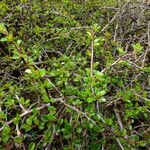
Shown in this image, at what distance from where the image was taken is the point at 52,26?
2.29 m

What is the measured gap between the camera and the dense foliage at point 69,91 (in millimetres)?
1379

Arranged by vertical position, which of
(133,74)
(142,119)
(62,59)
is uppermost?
(62,59)

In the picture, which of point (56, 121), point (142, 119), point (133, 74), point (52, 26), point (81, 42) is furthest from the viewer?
point (52, 26)

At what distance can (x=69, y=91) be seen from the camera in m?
1.50

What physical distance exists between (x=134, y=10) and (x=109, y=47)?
0.78m

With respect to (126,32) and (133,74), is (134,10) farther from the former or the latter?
(133,74)

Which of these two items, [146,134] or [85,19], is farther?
[85,19]

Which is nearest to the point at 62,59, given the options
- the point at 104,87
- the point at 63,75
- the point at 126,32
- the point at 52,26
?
the point at 63,75

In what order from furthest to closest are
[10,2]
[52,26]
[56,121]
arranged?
[10,2]
[52,26]
[56,121]

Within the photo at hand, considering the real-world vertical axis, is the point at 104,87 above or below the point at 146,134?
above

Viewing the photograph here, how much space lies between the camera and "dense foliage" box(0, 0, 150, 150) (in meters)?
1.38

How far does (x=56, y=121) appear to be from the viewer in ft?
4.59

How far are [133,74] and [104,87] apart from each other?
39cm

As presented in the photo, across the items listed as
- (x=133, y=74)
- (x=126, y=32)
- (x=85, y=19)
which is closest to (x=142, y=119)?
(x=133, y=74)
